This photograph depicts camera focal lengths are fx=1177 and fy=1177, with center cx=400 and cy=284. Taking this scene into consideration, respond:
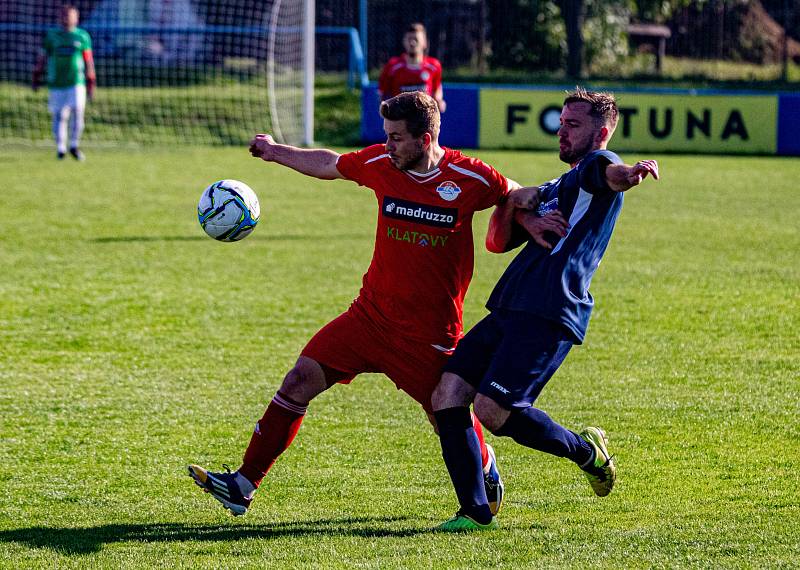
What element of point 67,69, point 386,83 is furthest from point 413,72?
point 67,69

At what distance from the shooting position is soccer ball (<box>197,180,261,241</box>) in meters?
5.59

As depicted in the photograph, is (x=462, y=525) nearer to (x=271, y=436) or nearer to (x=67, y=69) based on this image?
(x=271, y=436)

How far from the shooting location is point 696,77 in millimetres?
24906

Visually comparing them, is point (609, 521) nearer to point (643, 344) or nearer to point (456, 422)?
point (456, 422)

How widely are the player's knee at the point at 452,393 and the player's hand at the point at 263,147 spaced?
126cm

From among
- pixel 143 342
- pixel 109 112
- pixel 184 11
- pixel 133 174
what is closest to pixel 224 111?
pixel 109 112

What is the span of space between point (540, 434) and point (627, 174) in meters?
1.16

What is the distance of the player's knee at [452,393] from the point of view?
4.92 metres

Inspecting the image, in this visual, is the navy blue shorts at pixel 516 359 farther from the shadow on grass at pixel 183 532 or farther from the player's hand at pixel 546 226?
the shadow on grass at pixel 183 532

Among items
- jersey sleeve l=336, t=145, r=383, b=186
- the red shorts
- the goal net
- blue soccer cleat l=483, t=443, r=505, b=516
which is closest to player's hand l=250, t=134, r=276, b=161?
jersey sleeve l=336, t=145, r=383, b=186

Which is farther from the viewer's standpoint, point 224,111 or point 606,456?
point 224,111

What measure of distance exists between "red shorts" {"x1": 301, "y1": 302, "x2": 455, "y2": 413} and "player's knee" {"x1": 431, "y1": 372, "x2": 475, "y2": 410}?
11cm

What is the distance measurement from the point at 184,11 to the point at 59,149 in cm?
937

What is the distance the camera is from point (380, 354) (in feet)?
16.7
